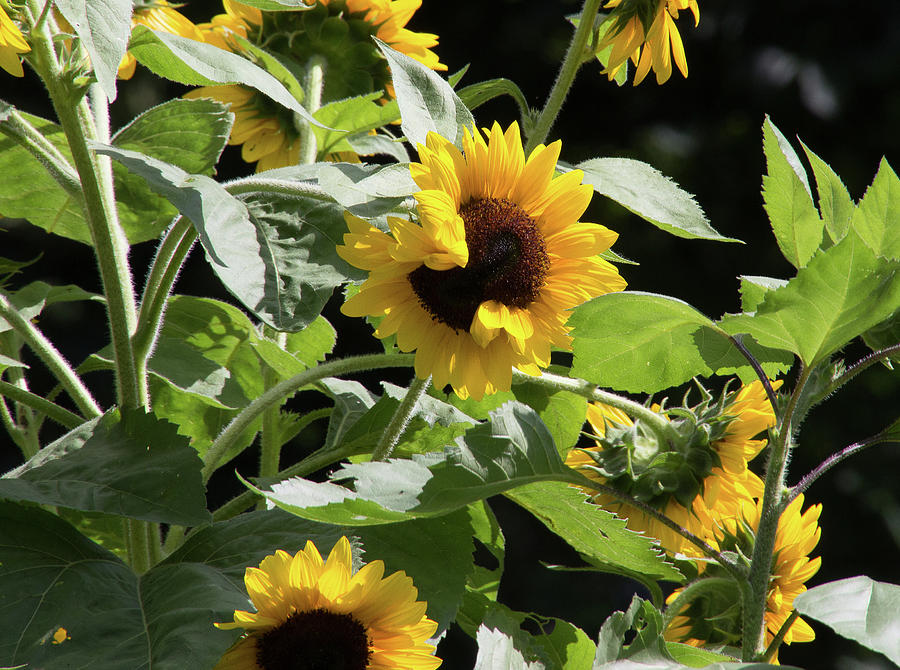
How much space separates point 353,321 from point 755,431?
186 centimetres

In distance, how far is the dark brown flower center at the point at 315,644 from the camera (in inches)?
15.6

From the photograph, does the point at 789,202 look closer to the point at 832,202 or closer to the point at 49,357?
the point at 832,202

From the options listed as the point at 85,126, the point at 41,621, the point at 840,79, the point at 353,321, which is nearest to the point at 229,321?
the point at 85,126

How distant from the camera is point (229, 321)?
63cm

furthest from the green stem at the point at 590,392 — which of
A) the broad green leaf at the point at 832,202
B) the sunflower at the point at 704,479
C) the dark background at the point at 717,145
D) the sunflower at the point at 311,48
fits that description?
the dark background at the point at 717,145

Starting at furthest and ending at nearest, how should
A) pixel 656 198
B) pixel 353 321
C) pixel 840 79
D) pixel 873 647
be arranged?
pixel 840 79, pixel 353 321, pixel 656 198, pixel 873 647

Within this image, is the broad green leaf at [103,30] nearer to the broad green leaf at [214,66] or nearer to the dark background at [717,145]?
the broad green leaf at [214,66]

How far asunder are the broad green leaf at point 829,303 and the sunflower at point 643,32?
6.6 inches

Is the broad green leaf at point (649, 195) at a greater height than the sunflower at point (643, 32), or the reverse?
the sunflower at point (643, 32)

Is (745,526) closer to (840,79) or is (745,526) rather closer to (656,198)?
(656,198)

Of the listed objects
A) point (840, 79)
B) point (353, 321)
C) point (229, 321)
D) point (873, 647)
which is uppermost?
point (873, 647)

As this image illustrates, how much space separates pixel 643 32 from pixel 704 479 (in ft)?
0.74

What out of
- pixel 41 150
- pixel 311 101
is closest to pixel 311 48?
pixel 311 101

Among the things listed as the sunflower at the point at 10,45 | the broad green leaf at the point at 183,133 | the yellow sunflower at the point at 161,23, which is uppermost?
the sunflower at the point at 10,45
